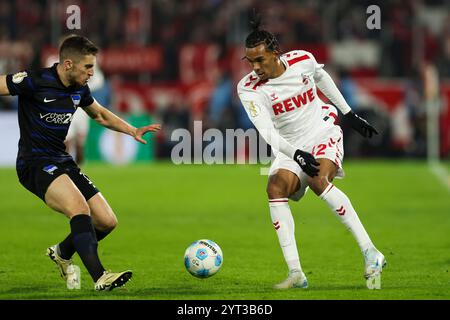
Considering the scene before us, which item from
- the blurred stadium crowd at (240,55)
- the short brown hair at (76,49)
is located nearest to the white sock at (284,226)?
the short brown hair at (76,49)

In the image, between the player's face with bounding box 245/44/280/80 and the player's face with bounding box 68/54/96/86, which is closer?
the player's face with bounding box 68/54/96/86

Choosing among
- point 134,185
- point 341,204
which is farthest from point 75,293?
point 134,185

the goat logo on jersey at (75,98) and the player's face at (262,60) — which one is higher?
the player's face at (262,60)

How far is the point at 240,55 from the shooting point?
86.9 feet

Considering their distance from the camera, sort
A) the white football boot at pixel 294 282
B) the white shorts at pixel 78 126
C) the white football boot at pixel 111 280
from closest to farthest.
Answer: the white football boot at pixel 111 280 → the white football boot at pixel 294 282 → the white shorts at pixel 78 126

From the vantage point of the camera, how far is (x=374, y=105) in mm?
26422

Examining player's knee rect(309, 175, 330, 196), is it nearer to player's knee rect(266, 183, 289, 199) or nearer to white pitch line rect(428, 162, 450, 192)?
player's knee rect(266, 183, 289, 199)

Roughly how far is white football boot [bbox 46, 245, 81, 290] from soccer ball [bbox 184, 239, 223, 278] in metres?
0.97

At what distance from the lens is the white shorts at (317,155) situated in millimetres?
8781

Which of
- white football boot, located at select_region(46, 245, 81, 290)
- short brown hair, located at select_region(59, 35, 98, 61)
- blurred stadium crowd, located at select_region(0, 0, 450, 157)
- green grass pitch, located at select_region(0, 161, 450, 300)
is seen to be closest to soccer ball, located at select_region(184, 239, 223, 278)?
green grass pitch, located at select_region(0, 161, 450, 300)

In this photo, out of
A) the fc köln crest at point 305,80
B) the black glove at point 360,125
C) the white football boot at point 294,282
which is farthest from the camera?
the black glove at point 360,125

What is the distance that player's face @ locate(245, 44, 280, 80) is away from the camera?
8523 millimetres

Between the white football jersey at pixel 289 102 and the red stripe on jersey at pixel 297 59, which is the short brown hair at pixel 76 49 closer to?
the white football jersey at pixel 289 102

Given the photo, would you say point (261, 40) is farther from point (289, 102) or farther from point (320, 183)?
point (320, 183)
